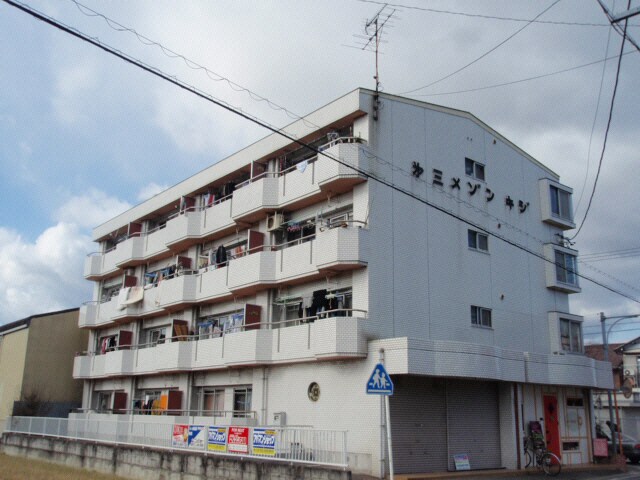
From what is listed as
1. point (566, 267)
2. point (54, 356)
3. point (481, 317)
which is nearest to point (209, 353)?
point (481, 317)

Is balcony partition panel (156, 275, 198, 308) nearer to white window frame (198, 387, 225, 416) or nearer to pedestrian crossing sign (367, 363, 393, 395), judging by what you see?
white window frame (198, 387, 225, 416)

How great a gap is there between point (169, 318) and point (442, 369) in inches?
710

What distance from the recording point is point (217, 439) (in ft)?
67.7

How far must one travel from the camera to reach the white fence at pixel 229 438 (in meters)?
17.3

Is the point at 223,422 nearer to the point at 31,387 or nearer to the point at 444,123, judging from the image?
the point at 444,123

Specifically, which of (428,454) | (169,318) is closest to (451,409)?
(428,454)

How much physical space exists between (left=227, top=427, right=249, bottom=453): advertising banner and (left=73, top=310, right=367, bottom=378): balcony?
12.3ft

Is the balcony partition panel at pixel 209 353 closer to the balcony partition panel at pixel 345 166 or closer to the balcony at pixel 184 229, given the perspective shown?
the balcony at pixel 184 229

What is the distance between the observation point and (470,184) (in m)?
26.4

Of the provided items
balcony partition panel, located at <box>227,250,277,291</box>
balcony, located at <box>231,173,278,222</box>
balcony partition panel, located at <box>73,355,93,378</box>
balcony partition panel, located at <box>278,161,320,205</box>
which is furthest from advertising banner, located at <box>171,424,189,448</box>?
balcony partition panel, located at <box>73,355,93,378</box>

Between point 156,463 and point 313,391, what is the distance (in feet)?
19.5

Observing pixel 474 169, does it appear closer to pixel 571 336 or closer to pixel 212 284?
pixel 571 336

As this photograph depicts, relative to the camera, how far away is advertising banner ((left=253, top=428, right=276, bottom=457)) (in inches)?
727

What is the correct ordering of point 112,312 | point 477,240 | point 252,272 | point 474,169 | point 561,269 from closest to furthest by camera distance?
point 252,272, point 477,240, point 474,169, point 561,269, point 112,312
